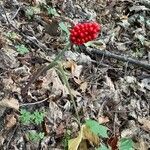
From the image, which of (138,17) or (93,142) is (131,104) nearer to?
(93,142)

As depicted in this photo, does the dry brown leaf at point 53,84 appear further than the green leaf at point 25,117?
Yes

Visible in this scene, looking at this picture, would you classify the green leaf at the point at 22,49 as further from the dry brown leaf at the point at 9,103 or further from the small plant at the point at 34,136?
the small plant at the point at 34,136

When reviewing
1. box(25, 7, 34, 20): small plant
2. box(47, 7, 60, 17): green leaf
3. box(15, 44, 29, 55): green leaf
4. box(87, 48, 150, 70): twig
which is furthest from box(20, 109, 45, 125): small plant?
box(47, 7, 60, 17): green leaf

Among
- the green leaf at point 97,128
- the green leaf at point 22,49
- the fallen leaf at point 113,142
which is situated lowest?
the fallen leaf at point 113,142

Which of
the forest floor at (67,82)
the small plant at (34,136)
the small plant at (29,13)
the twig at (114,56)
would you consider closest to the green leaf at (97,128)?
the forest floor at (67,82)

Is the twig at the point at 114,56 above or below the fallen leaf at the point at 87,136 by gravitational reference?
above

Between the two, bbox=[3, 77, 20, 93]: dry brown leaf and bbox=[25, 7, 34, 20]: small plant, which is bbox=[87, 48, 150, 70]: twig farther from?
bbox=[3, 77, 20, 93]: dry brown leaf

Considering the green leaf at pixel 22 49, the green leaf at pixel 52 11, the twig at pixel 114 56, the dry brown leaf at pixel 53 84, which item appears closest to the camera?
the dry brown leaf at pixel 53 84
